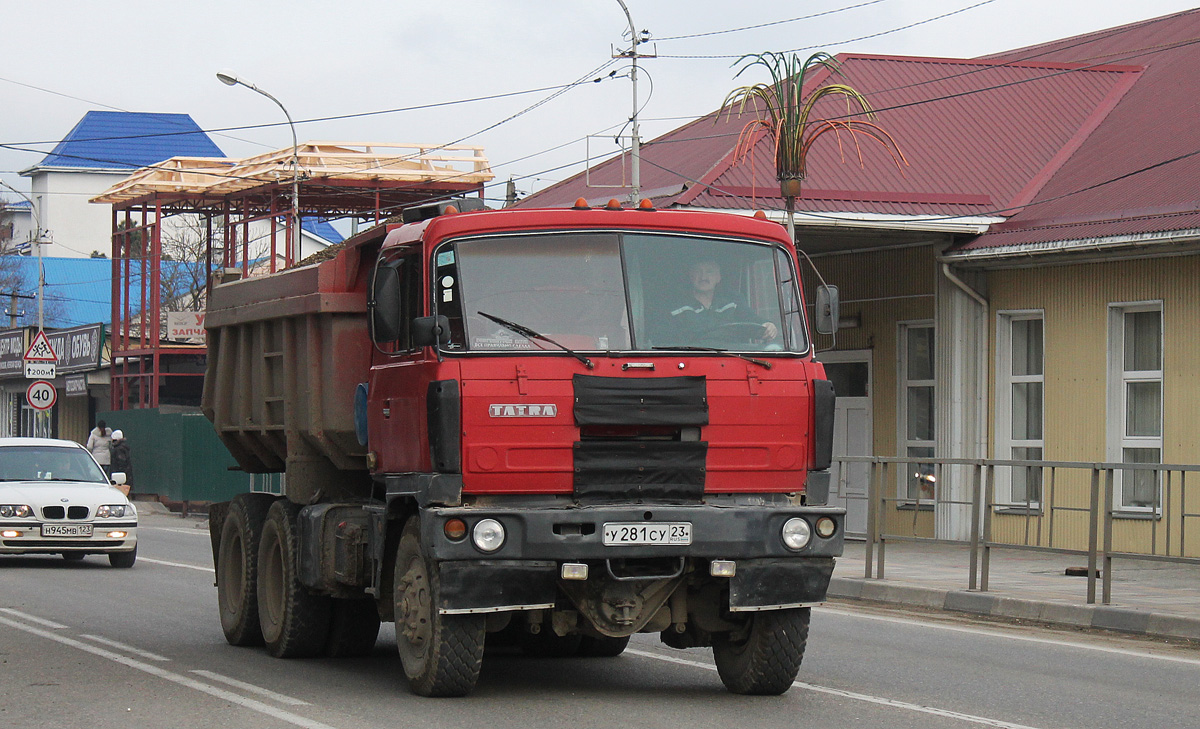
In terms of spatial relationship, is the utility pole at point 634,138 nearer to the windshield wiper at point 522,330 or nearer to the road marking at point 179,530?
the road marking at point 179,530

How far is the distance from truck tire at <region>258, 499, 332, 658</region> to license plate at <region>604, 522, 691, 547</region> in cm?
314

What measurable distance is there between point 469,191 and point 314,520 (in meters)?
33.0

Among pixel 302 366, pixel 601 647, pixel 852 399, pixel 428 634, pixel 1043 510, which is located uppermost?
pixel 302 366

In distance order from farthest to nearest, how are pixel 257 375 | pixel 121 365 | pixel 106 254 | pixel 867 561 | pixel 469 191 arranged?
pixel 106 254 → pixel 121 365 → pixel 469 191 → pixel 867 561 → pixel 257 375

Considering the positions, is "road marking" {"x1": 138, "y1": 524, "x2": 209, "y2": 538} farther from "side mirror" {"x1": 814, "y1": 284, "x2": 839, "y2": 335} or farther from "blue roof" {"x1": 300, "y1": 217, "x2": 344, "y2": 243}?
"blue roof" {"x1": 300, "y1": 217, "x2": 344, "y2": 243}

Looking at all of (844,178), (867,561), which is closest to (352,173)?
(844,178)

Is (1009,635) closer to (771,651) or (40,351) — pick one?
(771,651)

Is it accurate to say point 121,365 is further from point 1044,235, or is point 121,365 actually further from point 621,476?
point 621,476

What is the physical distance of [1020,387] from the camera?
22375 millimetres

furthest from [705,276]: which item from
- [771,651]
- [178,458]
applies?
[178,458]

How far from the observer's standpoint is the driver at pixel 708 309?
8758 mm

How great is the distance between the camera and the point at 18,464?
19.1 m

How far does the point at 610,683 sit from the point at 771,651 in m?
1.18

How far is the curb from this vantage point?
42.3ft
